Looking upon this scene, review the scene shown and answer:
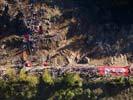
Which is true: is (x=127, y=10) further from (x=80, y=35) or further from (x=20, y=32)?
(x=20, y=32)

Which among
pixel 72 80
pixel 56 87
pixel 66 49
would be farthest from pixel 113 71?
pixel 56 87

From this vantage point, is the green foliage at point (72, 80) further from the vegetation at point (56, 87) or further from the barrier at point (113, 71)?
the barrier at point (113, 71)

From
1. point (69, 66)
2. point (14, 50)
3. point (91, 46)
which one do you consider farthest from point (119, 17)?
point (14, 50)

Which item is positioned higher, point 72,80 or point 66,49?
point 66,49

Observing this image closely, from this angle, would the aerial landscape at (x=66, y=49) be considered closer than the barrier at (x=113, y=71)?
Yes

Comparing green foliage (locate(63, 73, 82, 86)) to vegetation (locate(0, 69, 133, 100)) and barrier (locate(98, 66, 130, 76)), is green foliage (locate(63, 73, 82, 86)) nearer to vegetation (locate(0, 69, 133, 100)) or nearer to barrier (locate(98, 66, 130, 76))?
vegetation (locate(0, 69, 133, 100))

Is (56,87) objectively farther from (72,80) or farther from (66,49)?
(66,49)

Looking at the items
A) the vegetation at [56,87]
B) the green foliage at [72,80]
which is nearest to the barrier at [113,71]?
the vegetation at [56,87]

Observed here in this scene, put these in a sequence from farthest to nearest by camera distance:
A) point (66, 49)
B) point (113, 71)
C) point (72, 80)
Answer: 1. point (66, 49)
2. point (113, 71)
3. point (72, 80)
